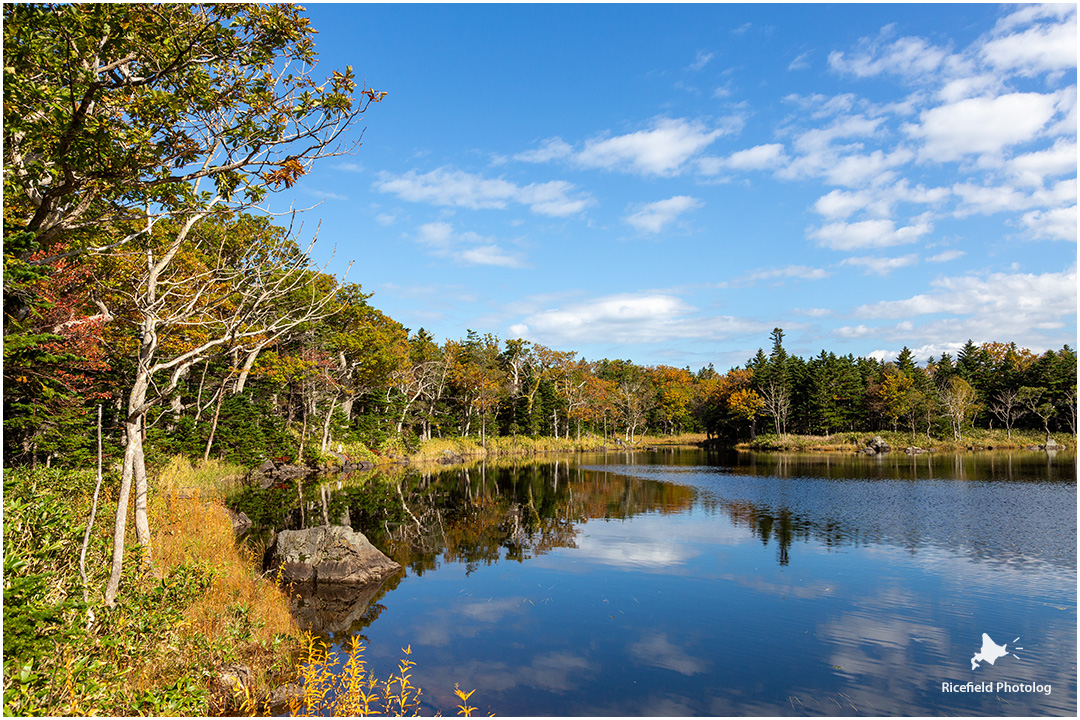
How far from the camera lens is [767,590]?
13281 mm

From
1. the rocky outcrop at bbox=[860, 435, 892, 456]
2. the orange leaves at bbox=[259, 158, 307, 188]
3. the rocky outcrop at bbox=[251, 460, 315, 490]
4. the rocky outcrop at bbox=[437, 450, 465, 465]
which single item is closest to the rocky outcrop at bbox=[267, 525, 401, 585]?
the orange leaves at bbox=[259, 158, 307, 188]

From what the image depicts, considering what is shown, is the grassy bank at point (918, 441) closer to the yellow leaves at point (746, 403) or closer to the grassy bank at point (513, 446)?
the yellow leaves at point (746, 403)

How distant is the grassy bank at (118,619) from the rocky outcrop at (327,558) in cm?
190

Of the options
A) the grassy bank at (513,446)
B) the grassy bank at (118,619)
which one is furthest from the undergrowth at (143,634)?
the grassy bank at (513,446)

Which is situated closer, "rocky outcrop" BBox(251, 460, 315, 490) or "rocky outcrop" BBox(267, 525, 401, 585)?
"rocky outcrop" BBox(267, 525, 401, 585)

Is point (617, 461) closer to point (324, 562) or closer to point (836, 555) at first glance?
point (836, 555)

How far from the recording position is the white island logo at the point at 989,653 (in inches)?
378

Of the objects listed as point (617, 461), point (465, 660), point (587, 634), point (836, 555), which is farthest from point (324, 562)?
point (617, 461)

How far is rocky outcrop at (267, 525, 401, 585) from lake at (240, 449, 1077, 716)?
2.64 feet

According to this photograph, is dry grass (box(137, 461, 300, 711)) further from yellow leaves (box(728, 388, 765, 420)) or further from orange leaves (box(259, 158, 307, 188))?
yellow leaves (box(728, 388, 765, 420))

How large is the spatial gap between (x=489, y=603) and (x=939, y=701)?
8.26 meters

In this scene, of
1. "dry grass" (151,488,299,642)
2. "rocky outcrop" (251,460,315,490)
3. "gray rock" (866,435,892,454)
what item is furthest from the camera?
"gray rock" (866,435,892,454)

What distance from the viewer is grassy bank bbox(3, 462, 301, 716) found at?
527cm

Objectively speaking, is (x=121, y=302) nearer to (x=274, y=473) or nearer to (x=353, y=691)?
(x=353, y=691)
